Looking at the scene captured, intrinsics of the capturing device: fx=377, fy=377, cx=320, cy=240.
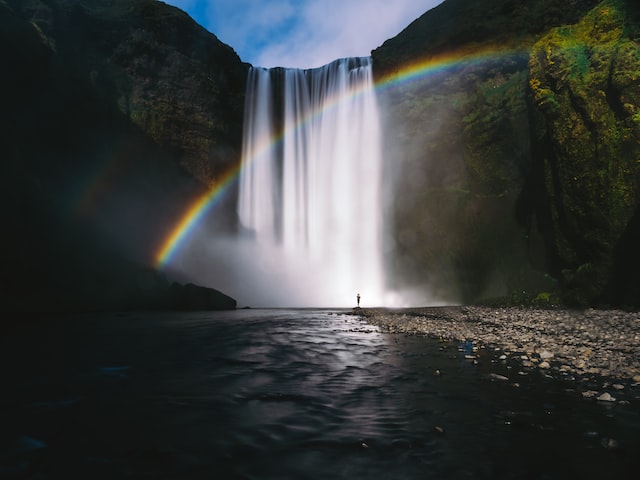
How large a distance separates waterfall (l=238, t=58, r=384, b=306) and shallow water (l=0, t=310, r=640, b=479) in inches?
1405

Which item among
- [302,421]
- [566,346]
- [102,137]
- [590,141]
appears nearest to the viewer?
[302,421]

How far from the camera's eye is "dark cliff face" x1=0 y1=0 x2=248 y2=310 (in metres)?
28.8

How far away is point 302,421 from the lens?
6008 millimetres

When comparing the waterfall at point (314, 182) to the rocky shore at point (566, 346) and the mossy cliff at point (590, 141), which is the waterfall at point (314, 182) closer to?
the mossy cliff at point (590, 141)

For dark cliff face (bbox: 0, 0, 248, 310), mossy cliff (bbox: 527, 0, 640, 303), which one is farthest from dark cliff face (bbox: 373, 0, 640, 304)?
dark cliff face (bbox: 0, 0, 248, 310)

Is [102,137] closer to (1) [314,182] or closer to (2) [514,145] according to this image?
(1) [314,182]

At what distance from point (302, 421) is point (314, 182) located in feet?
150

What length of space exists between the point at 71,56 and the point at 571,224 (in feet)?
162

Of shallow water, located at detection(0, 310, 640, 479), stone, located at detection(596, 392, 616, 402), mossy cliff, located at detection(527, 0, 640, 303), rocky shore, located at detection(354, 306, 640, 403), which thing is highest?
mossy cliff, located at detection(527, 0, 640, 303)

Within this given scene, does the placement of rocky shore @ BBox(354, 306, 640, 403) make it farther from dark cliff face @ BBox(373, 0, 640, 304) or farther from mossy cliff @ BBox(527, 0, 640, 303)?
dark cliff face @ BBox(373, 0, 640, 304)

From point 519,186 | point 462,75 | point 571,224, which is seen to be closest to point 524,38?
point 462,75

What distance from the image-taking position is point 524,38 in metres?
36.4

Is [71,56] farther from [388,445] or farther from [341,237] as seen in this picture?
[388,445]

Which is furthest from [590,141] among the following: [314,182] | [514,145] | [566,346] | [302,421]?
[314,182]
